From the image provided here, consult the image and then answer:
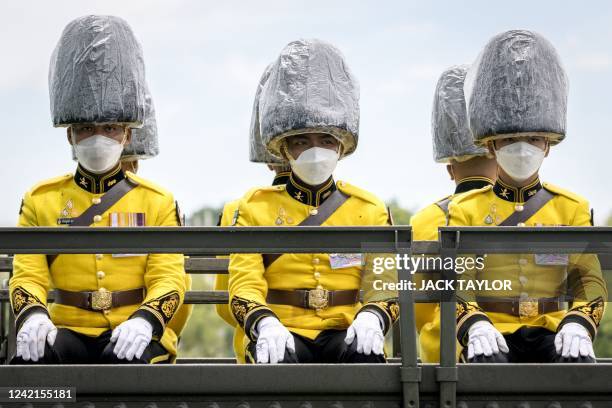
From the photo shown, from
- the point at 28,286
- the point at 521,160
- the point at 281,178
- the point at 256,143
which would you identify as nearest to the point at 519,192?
the point at 521,160

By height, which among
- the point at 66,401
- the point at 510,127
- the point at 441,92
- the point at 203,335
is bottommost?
the point at 66,401

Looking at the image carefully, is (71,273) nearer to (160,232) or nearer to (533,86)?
(160,232)

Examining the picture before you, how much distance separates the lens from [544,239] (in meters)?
4.56

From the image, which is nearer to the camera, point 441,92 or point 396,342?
point 396,342

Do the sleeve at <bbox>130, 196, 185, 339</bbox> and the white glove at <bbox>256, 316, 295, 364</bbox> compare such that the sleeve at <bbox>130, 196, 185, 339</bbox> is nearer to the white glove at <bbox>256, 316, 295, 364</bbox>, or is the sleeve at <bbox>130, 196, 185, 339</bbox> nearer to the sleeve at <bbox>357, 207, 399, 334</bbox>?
the white glove at <bbox>256, 316, 295, 364</bbox>

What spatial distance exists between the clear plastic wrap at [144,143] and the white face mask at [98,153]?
1.77 m

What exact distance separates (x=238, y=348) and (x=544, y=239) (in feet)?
5.94

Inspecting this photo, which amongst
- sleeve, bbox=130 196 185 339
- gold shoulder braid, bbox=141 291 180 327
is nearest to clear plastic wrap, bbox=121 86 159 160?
sleeve, bbox=130 196 185 339

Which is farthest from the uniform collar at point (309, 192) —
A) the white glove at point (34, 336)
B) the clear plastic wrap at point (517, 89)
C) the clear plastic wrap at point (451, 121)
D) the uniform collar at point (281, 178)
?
the clear plastic wrap at point (451, 121)

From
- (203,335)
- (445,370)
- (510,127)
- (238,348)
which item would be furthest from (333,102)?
(203,335)

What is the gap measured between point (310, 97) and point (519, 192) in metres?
1.13

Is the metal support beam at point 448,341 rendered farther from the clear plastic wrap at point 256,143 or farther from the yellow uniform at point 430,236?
the clear plastic wrap at point 256,143

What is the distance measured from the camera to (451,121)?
757 centimetres

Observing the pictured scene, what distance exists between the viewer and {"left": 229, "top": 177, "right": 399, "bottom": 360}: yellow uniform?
522 centimetres
